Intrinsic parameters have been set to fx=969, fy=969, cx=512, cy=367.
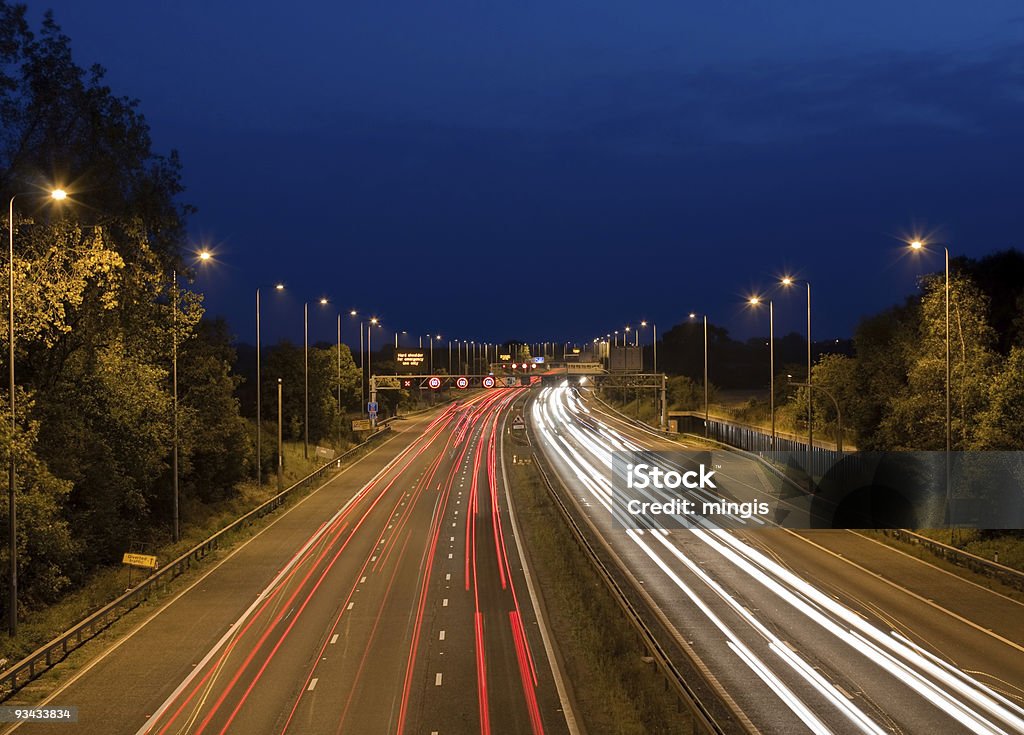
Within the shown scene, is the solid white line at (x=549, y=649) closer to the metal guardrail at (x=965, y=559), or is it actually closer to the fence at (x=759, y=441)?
the metal guardrail at (x=965, y=559)

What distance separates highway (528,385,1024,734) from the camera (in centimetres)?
1655

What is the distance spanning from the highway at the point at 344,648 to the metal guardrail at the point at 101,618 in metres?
0.98

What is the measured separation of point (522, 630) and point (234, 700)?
301 inches

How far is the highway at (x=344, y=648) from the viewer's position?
16.6 m

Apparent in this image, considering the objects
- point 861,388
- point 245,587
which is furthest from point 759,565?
point 861,388

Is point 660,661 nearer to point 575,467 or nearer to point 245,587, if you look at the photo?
point 245,587

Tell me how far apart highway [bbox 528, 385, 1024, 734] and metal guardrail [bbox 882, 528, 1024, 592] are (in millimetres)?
967

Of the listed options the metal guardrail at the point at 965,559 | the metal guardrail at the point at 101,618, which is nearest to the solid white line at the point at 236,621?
the metal guardrail at the point at 101,618

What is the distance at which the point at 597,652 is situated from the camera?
67.6 ft

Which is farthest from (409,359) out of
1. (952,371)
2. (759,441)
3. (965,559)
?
(965,559)

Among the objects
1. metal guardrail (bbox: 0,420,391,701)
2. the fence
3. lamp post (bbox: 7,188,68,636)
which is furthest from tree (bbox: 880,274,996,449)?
lamp post (bbox: 7,188,68,636)

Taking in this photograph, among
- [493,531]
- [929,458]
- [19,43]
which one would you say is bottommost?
[493,531]

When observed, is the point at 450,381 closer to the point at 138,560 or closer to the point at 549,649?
the point at 138,560

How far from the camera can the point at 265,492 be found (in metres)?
52.7
